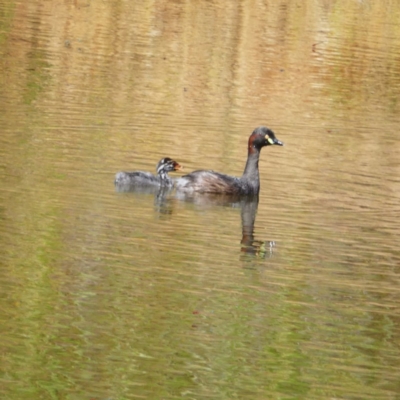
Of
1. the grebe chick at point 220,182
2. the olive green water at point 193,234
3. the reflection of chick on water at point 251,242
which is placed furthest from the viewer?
the grebe chick at point 220,182

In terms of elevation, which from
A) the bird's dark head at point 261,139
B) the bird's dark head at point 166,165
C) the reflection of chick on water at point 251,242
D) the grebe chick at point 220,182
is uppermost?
the bird's dark head at point 261,139

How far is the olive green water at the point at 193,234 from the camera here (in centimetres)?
926

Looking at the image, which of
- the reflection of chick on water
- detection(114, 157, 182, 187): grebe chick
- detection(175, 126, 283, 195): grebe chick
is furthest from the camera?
detection(175, 126, 283, 195): grebe chick

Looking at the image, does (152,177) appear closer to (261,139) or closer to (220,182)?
(220,182)

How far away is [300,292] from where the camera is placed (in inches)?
455

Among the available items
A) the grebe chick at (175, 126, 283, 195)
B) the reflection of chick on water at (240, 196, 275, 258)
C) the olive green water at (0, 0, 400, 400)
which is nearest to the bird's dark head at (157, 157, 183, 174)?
the grebe chick at (175, 126, 283, 195)

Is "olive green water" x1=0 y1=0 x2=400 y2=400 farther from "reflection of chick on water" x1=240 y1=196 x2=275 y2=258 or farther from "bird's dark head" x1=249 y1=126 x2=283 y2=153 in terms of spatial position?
"bird's dark head" x1=249 y1=126 x2=283 y2=153

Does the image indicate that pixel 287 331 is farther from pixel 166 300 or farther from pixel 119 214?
pixel 119 214

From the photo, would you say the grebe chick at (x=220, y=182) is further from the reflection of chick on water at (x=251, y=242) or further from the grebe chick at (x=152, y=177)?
the reflection of chick on water at (x=251, y=242)

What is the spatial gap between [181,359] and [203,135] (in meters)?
10.5

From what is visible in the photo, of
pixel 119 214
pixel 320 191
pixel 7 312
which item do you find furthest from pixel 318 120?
pixel 7 312

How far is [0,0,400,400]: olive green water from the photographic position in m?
9.26

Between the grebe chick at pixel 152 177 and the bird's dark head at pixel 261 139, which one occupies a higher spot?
the bird's dark head at pixel 261 139

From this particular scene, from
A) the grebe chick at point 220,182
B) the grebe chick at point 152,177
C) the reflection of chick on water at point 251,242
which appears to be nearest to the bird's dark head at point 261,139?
the grebe chick at point 220,182
